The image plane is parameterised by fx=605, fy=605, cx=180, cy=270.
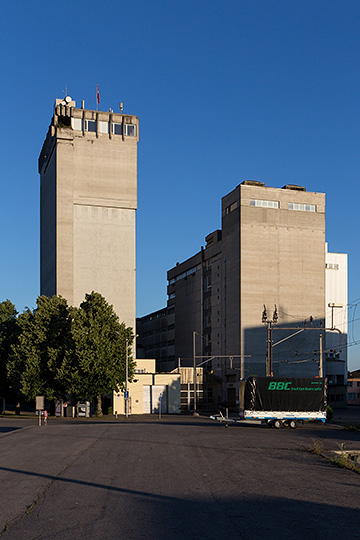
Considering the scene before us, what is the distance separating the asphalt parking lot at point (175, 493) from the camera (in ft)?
38.1

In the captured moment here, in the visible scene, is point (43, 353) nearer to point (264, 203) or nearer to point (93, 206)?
point (93, 206)

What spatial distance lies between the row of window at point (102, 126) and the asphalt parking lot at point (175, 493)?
3398 inches

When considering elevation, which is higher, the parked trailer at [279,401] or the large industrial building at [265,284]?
the large industrial building at [265,284]

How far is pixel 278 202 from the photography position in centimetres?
11044

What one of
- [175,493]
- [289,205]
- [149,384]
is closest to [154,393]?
[149,384]

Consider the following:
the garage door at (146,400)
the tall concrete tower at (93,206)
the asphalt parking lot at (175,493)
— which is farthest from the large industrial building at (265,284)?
the asphalt parking lot at (175,493)

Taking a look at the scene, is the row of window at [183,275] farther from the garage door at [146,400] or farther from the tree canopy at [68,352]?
the tree canopy at [68,352]

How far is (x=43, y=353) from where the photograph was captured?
67.8 m

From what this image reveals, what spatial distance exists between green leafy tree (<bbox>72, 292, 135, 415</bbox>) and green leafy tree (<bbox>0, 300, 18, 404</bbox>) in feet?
37.8

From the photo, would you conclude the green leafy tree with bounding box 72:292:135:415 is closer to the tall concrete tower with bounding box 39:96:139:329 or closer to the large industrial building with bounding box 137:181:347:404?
the tall concrete tower with bounding box 39:96:139:329

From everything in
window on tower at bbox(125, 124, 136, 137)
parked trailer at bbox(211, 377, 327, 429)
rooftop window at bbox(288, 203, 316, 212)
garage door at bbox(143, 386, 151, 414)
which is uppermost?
window on tower at bbox(125, 124, 136, 137)

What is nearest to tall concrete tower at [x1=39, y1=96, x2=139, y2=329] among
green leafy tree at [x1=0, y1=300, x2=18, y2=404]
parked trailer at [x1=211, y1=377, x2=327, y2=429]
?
green leafy tree at [x1=0, y1=300, x2=18, y2=404]

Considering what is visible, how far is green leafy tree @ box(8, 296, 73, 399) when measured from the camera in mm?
65312

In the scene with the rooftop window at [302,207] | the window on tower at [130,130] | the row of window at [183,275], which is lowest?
the row of window at [183,275]
